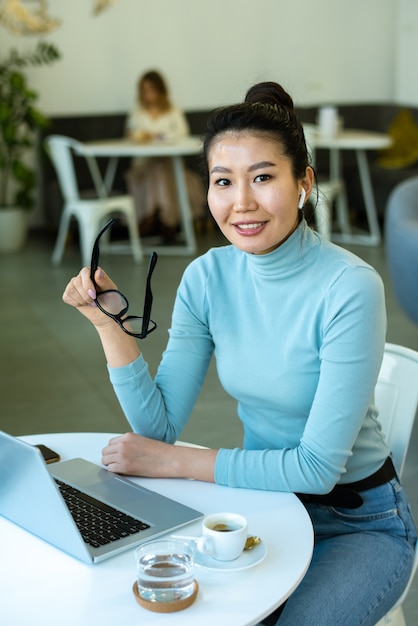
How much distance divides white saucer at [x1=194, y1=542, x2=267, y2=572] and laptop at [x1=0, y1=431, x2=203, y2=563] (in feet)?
0.36

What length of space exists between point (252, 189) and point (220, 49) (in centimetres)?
710

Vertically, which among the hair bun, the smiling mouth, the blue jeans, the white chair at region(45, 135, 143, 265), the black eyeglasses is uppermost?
the hair bun

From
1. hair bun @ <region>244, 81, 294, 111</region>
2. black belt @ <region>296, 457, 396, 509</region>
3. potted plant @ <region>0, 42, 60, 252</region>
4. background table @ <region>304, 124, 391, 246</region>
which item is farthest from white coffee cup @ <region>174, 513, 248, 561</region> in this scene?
potted plant @ <region>0, 42, 60, 252</region>

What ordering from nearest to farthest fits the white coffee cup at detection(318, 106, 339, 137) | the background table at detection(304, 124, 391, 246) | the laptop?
the laptop < the background table at detection(304, 124, 391, 246) < the white coffee cup at detection(318, 106, 339, 137)

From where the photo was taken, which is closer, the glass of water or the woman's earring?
the glass of water

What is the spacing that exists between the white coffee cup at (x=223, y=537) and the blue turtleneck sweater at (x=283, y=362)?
8.8 inches

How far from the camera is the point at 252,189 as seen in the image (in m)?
1.67

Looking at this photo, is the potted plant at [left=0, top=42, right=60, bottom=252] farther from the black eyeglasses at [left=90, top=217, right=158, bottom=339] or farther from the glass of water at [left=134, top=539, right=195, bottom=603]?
the glass of water at [left=134, top=539, right=195, bottom=603]

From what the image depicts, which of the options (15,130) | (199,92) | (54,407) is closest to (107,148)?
(15,130)

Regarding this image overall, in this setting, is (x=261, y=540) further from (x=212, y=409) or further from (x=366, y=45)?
(x=366, y=45)

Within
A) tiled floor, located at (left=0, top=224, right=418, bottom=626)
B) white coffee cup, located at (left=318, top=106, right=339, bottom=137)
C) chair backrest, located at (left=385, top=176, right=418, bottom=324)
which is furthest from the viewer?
white coffee cup, located at (left=318, top=106, right=339, bottom=137)

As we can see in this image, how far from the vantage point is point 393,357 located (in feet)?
6.42

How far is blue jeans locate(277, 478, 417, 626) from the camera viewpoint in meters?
1.48

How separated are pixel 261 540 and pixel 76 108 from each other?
278 inches
